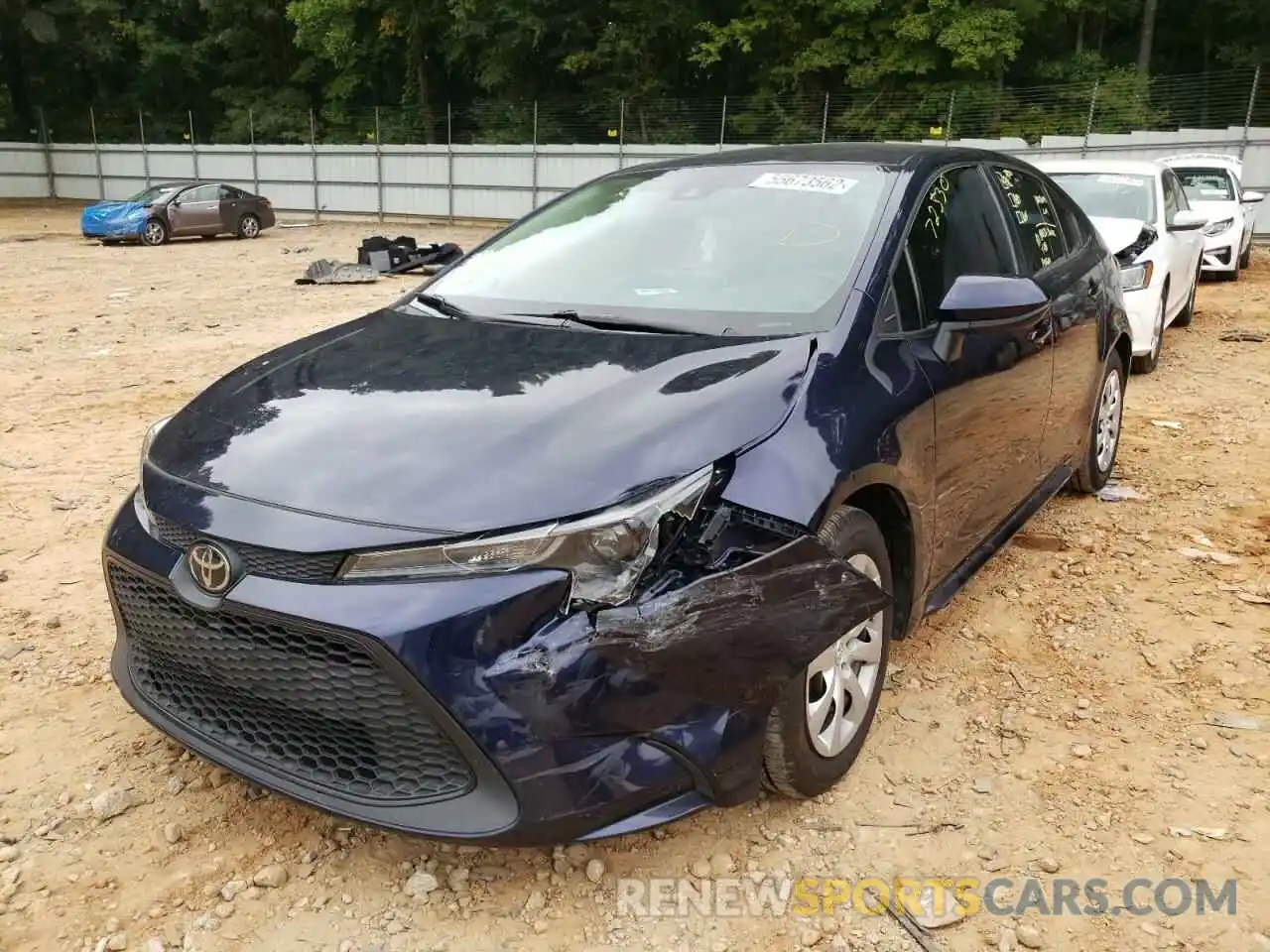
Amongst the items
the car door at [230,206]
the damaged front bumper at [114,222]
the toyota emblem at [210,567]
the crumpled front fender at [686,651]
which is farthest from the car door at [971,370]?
the car door at [230,206]

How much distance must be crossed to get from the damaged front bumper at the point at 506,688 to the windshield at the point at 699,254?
94 centimetres

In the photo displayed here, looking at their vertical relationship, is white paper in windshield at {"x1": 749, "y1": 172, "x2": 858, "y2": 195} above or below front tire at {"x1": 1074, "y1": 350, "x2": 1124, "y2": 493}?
above

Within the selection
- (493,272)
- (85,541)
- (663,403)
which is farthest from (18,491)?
(663,403)

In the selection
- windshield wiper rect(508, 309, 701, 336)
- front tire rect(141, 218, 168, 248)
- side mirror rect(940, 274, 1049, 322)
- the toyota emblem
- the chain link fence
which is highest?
the chain link fence

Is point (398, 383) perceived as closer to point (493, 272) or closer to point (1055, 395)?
point (493, 272)

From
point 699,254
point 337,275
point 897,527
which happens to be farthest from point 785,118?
point 897,527

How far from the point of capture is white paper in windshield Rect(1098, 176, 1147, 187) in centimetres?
834

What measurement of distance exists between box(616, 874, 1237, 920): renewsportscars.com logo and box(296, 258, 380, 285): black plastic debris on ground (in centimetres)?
1252

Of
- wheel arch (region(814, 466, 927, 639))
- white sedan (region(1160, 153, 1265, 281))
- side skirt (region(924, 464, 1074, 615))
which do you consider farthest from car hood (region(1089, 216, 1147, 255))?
white sedan (region(1160, 153, 1265, 281))

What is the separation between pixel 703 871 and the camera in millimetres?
2332

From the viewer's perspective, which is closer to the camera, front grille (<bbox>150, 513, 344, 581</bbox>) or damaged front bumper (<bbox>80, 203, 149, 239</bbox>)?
front grille (<bbox>150, 513, 344, 581</bbox>)

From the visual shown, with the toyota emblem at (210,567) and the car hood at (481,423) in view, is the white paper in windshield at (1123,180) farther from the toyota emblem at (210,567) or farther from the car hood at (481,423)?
the toyota emblem at (210,567)

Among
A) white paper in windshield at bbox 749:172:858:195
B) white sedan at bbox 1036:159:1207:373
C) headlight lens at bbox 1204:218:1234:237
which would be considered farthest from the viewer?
headlight lens at bbox 1204:218:1234:237

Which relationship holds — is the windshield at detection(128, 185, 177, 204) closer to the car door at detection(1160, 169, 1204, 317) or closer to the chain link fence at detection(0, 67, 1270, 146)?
the chain link fence at detection(0, 67, 1270, 146)
